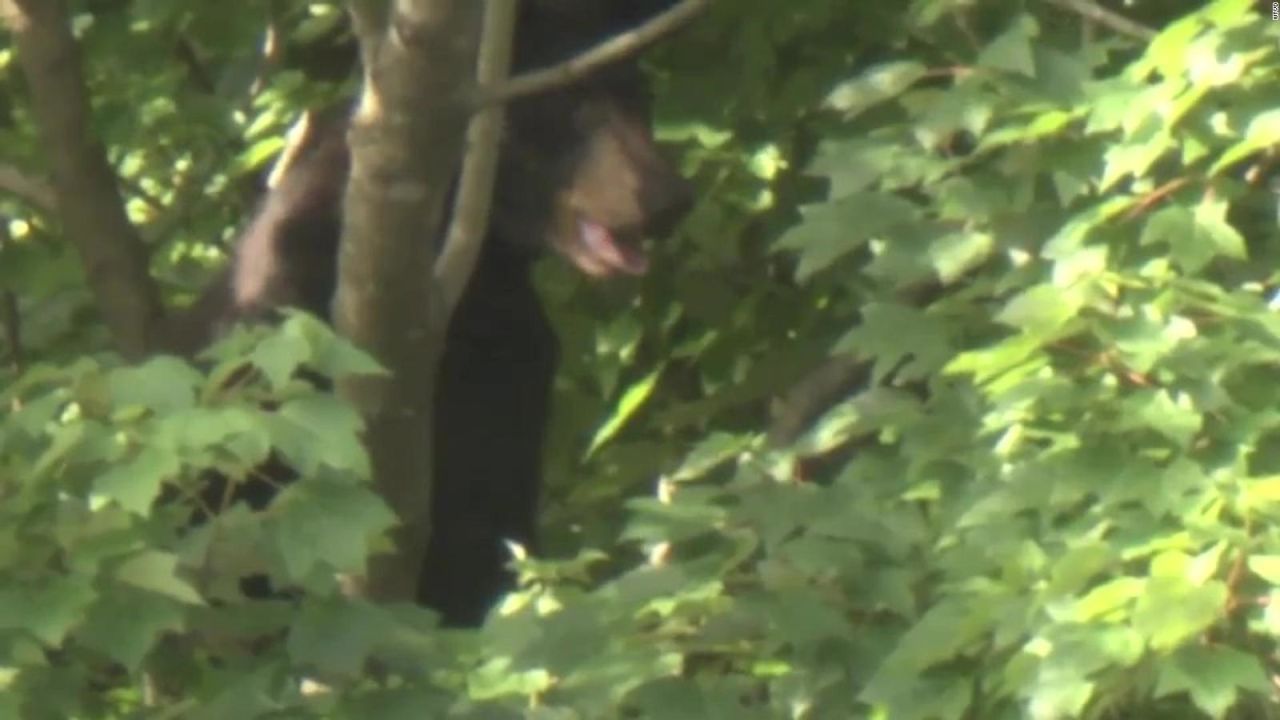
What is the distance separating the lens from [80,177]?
3910 mm

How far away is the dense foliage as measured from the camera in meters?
2.79

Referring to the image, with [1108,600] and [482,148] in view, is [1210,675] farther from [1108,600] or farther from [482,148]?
[482,148]

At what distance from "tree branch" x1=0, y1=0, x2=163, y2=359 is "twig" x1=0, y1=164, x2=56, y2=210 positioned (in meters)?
0.07

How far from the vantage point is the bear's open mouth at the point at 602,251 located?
164 inches

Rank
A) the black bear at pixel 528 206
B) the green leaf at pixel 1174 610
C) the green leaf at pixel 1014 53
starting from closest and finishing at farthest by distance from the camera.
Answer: the green leaf at pixel 1174 610 → the green leaf at pixel 1014 53 → the black bear at pixel 528 206

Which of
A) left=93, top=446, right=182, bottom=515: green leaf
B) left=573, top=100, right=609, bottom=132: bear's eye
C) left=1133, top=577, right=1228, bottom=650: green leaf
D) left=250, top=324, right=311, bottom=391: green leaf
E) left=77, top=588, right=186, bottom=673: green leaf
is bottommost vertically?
left=573, top=100, right=609, bottom=132: bear's eye

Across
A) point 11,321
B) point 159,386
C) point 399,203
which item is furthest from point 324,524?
point 11,321

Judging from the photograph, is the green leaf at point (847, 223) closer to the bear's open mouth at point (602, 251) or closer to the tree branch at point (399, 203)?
the tree branch at point (399, 203)

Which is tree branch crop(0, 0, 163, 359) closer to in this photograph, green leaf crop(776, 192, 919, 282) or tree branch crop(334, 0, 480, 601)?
tree branch crop(334, 0, 480, 601)

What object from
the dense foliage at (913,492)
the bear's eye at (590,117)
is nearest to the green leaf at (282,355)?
the dense foliage at (913,492)

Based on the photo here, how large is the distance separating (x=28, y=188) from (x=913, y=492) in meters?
1.41

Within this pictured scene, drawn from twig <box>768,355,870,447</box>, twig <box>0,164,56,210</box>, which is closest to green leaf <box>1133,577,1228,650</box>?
twig <box>768,355,870,447</box>

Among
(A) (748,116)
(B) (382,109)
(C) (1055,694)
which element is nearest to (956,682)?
(C) (1055,694)

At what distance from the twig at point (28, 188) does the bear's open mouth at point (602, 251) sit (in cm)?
73
